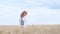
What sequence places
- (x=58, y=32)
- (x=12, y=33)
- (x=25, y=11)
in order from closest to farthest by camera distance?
1. (x=12, y=33)
2. (x=58, y=32)
3. (x=25, y=11)

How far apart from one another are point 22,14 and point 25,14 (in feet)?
0.50

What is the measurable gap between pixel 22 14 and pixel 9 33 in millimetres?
2074

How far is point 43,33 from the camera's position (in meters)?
7.69

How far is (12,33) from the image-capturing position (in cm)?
744

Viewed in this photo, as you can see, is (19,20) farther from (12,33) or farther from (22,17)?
(12,33)

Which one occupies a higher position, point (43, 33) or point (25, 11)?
point (25, 11)

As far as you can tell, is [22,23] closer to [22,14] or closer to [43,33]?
[22,14]

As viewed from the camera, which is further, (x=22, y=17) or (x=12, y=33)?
(x=22, y=17)

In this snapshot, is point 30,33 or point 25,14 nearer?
point 30,33

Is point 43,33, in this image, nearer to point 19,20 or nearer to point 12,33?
point 12,33

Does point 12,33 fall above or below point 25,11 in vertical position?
below

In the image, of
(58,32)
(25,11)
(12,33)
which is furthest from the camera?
(25,11)

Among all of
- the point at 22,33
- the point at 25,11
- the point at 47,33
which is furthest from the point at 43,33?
the point at 25,11

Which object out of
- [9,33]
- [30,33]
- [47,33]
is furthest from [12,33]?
[47,33]
